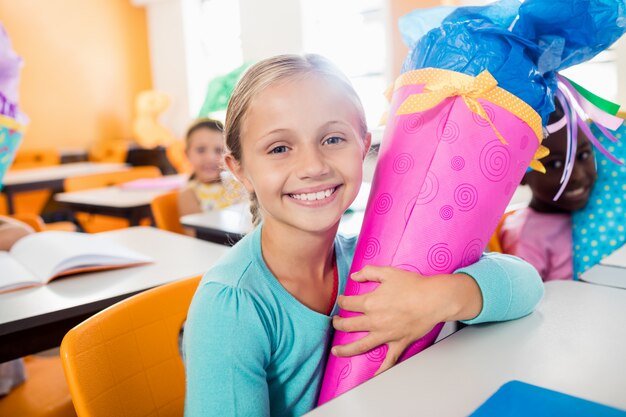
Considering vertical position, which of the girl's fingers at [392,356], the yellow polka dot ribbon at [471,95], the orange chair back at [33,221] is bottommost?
the orange chair back at [33,221]

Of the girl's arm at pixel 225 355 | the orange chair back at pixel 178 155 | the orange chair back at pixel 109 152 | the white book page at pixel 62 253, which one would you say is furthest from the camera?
the orange chair back at pixel 109 152

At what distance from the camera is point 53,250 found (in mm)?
1610

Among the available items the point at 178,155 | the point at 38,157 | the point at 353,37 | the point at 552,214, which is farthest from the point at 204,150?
the point at 38,157

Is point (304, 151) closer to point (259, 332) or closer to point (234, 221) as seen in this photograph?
point (259, 332)

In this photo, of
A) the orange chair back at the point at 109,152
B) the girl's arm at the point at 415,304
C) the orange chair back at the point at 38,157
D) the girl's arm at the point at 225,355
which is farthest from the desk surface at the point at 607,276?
the orange chair back at the point at 109,152

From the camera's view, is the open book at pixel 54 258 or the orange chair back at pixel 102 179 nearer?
the open book at pixel 54 258

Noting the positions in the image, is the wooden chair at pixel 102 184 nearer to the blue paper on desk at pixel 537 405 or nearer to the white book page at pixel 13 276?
the white book page at pixel 13 276

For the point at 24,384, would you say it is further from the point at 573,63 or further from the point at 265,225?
Answer: the point at 573,63

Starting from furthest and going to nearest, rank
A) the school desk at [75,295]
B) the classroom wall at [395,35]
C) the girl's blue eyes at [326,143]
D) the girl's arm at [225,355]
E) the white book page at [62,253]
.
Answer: the classroom wall at [395,35], the white book page at [62,253], the school desk at [75,295], the girl's blue eyes at [326,143], the girl's arm at [225,355]

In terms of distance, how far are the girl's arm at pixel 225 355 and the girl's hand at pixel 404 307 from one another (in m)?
0.13

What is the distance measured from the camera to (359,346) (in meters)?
0.85

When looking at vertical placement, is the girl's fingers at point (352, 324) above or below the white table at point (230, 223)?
above

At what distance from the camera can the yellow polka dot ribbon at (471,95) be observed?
83 cm

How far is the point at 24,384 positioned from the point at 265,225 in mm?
883
